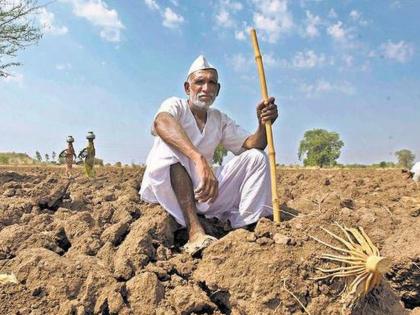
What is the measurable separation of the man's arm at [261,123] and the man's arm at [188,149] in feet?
1.78

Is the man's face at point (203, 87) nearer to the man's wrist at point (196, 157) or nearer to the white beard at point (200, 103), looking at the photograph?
the white beard at point (200, 103)

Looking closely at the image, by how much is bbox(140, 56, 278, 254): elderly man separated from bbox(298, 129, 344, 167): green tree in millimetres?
40045

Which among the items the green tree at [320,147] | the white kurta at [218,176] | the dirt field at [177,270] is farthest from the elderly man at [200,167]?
the green tree at [320,147]

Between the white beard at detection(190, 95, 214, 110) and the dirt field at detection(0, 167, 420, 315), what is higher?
the white beard at detection(190, 95, 214, 110)

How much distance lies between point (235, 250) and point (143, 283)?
51 cm

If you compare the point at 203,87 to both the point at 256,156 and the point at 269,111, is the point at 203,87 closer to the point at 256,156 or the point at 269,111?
the point at 269,111

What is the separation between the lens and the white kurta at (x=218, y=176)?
10.3 feet

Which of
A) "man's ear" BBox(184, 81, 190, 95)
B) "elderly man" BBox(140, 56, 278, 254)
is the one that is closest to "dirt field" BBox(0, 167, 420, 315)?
"elderly man" BBox(140, 56, 278, 254)

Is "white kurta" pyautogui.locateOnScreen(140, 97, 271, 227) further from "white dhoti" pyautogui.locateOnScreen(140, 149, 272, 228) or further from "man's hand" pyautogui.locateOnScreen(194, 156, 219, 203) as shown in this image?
"man's hand" pyautogui.locateOnScreen(194, 156, 219, 203)

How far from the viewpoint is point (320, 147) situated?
45312 mm

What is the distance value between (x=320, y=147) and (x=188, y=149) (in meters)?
43.7

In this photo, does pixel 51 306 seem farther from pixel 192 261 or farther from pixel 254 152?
pixel 254 152

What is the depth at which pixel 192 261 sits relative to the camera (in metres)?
2.59

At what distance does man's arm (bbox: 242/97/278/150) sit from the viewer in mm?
3166
